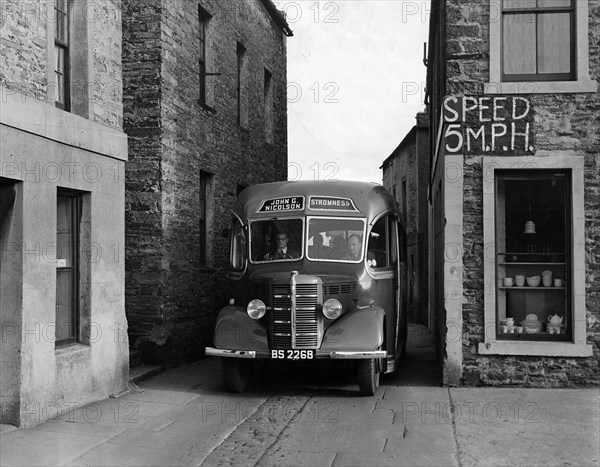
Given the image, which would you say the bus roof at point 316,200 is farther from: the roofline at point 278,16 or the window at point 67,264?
the roofline at point 278,16

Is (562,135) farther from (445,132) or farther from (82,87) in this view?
(82,87)

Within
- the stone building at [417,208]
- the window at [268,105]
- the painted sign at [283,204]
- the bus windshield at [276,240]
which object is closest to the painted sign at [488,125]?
the painted sign at [283,204]

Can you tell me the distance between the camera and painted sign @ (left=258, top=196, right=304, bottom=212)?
10.9 meters

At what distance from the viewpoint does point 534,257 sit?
10.5 metres

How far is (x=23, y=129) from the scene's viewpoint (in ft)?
26.2

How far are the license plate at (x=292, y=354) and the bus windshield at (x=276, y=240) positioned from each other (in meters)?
1.54

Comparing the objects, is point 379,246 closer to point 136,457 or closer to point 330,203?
point 330,203

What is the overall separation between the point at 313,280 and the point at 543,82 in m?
4.23

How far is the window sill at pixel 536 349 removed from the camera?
10.0m

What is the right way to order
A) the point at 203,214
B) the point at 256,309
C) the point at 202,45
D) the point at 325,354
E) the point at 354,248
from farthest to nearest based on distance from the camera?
the point at 202,45, the point at 203,214, the point at 354,248, the point at 256,309, the point at 325,354

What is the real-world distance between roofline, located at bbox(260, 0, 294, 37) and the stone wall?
32.2 ft

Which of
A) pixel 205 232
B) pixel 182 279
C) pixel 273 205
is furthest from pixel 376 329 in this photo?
pixel 205 232

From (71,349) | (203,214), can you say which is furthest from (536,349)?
(203,214)

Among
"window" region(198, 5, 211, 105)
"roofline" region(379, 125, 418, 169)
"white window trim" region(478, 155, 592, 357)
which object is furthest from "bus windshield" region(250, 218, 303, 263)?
"roofline" region(379, 125, 418, 169)
